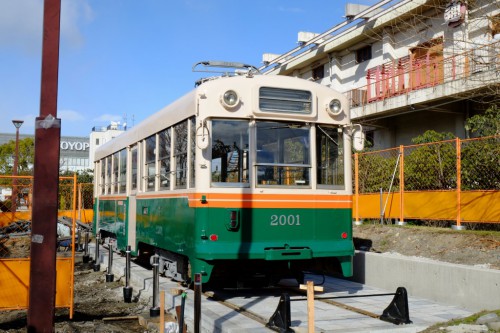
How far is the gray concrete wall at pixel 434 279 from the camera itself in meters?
7.78

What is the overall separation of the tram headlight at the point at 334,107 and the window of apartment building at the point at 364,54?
1619 cm

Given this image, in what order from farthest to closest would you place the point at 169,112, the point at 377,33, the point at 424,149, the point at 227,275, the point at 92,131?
the point at 92,131 < the point at 377,33 < the point at 424,149 < the point at 169,112 < the point at 227,275

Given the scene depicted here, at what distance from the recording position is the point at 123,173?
13.9 metres

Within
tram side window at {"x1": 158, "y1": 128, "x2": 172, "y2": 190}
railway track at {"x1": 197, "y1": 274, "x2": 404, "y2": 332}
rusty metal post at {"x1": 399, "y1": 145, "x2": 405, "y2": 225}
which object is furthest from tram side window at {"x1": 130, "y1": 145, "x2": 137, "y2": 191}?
rusty metal post at {"x1": 399, "y1": 145, "x2": 405, "y2": 225}

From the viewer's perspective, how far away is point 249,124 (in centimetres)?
870

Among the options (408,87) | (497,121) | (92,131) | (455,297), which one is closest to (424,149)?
(497,121)

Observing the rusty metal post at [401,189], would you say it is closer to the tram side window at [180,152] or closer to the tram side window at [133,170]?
the tram side window at [180,152]

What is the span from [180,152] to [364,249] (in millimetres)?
4540

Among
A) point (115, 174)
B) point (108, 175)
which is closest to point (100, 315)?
point (115, 174)

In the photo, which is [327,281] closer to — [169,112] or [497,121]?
[169,112]

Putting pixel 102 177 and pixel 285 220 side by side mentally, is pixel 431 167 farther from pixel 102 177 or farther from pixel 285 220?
pixel 102 177

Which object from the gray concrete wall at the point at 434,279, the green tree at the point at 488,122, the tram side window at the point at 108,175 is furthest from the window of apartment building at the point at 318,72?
the gray concrete wall at the point at 434,279

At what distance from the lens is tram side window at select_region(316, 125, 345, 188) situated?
9.05 meters

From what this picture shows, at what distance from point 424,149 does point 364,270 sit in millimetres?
3566
